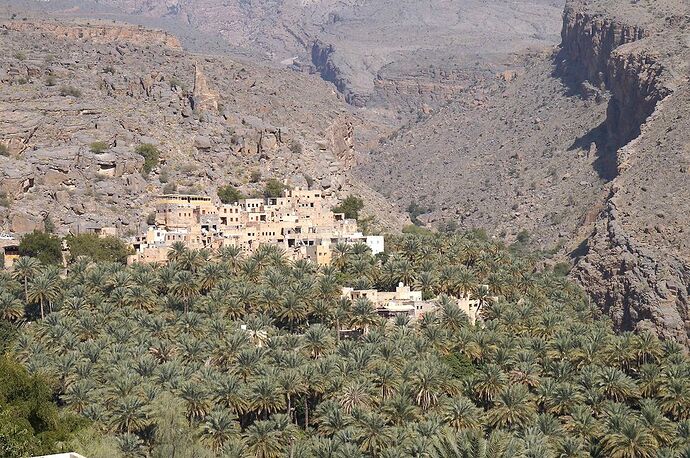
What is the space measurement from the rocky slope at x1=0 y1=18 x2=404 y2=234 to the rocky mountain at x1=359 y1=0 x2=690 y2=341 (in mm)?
22303

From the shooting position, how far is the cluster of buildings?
9669 centimetres

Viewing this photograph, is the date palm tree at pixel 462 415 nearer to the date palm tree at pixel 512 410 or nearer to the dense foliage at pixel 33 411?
the date palm tree at pixel 512 410

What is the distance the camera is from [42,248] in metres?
96.3

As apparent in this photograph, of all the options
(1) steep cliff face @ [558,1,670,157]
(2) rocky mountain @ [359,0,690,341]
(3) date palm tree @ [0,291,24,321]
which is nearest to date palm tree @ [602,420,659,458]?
(3) date palm tree @ [0,291,24,321]

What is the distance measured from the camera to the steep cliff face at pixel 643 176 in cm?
11269

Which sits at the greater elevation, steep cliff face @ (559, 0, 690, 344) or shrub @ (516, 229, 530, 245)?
steep cliff face @ (559, 0, 690, 344)

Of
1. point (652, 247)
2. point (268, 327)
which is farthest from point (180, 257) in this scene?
point (652, 247)

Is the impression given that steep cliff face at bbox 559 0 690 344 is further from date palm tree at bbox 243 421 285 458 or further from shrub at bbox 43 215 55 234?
date palm tree at bbox 243 421 285 458

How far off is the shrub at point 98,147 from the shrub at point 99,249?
23.6 meters

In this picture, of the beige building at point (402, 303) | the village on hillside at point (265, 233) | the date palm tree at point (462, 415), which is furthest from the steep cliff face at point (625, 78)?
the date palm tree at point (462, 415)

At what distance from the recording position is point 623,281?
11562cm

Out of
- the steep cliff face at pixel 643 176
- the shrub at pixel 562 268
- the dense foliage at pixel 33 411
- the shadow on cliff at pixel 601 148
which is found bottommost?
the shrub at pixel 562 268

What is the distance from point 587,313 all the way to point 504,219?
234 ft

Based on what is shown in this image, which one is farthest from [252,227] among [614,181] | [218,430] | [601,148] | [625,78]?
[601,148]
